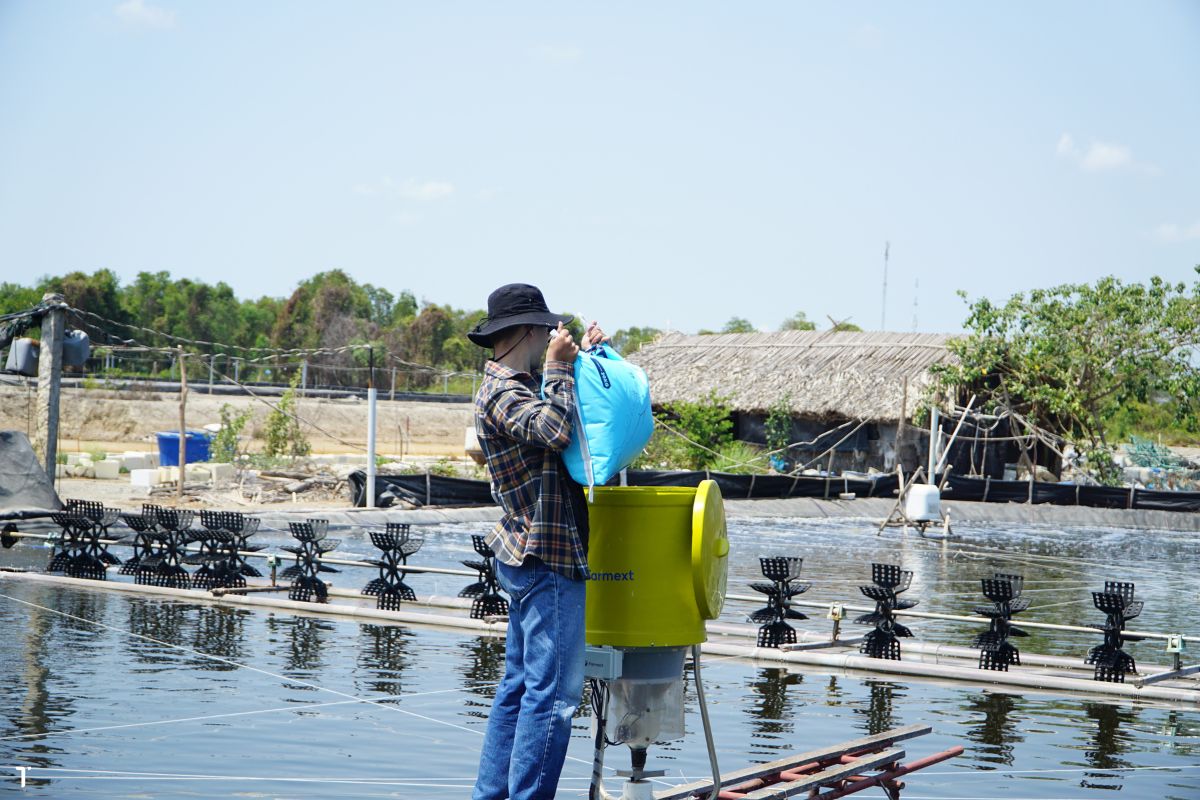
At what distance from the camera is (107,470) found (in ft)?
94.5

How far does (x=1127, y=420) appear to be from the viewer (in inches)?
2472

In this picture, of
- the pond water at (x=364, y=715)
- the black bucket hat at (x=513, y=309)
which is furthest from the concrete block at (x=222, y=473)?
the black bucket hat at (x=513, y=309)

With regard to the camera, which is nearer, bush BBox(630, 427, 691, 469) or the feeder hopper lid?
the feeder hopper lid

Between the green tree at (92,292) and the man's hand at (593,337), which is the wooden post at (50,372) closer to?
the man's hand at (593,337)

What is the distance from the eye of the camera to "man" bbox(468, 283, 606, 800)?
173 inches

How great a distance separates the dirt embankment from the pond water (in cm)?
2619

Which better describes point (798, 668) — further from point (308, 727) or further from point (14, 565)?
point (14, 565)

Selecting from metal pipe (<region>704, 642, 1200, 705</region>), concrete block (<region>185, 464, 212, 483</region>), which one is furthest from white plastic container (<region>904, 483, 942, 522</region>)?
metal pipe (<region>704, 642, 1200, 705</region>)

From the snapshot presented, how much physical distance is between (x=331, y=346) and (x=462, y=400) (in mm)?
12507

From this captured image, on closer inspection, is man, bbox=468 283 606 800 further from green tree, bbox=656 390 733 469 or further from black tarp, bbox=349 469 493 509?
green tree, bbox=656 390 733 469

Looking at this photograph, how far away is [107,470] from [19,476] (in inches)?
439

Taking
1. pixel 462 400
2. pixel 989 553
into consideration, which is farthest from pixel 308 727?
pixel 462 400

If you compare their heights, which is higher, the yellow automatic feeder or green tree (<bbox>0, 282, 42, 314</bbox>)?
green tree (<bbox>0, 282, 42, 314</bbox>)

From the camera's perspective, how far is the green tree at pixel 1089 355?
34.5 metres
